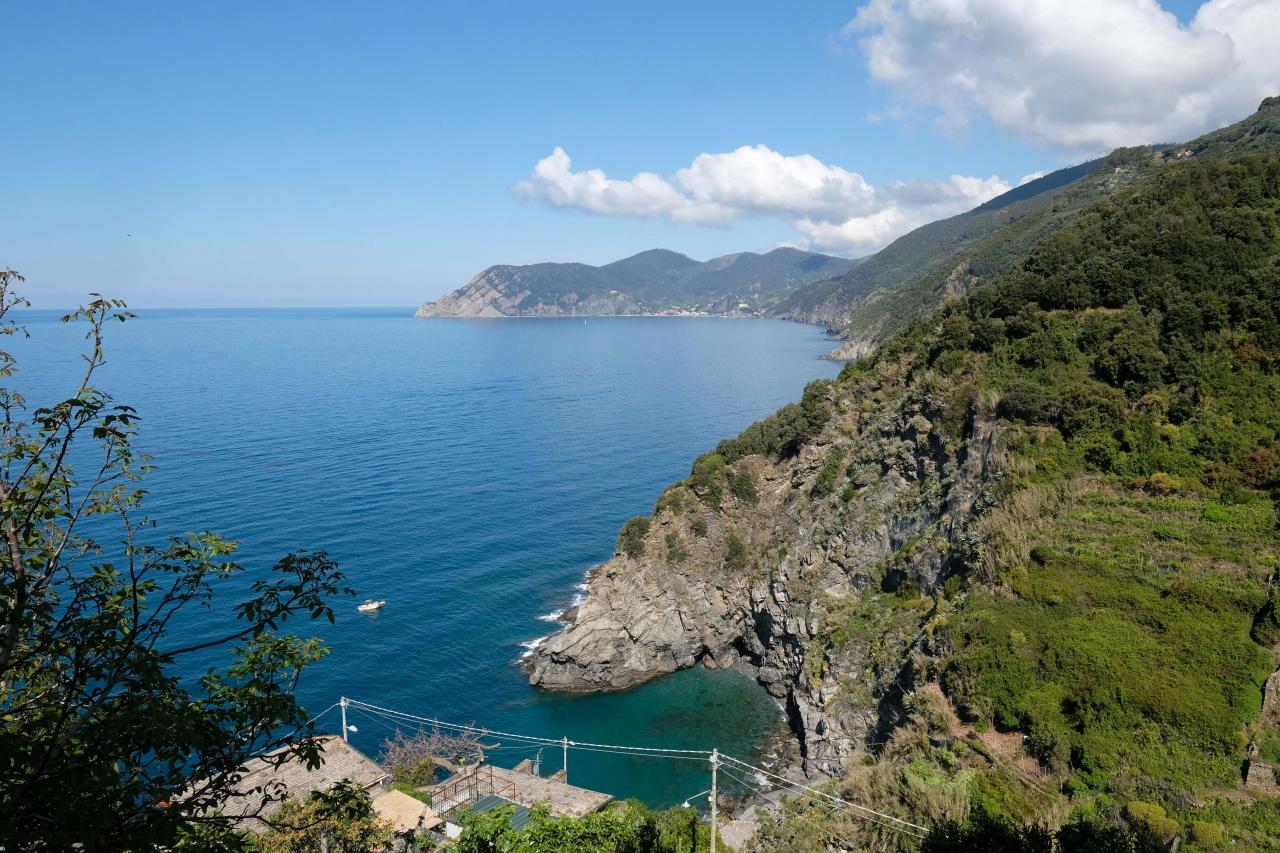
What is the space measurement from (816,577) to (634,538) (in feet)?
39.9

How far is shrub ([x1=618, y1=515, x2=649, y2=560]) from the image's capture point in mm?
45125

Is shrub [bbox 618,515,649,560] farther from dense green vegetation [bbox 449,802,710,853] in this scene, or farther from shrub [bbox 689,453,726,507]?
dense green vegetation [bbox 449,802,710,853]

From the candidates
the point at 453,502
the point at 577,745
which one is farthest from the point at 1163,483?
the point at 453,502

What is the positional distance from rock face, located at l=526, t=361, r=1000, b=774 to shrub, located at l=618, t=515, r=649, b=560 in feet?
1.43

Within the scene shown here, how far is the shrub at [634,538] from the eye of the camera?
45.1 metres

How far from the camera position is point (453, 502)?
214 feet

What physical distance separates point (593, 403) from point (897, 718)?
91563mm

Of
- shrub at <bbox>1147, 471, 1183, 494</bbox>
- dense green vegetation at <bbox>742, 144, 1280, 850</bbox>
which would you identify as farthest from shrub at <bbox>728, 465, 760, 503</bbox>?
shrub at <bbox>1147, 471, 1183, 494</bbox>

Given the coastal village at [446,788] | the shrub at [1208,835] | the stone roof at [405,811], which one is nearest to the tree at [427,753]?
the coastal village at [446,788]

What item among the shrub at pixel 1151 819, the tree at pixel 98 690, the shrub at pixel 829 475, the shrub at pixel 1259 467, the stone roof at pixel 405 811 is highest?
the tree at pixel 98 690

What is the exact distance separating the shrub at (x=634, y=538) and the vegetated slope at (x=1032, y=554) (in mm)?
165

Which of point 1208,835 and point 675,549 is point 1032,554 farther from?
point 675,549

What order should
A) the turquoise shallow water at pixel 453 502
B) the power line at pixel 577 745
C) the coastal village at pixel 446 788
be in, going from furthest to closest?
1. the turquoise shallow water at pixel 453 502
2. the power line at pixel 577 745
3. the coastal village at pixel 446 788

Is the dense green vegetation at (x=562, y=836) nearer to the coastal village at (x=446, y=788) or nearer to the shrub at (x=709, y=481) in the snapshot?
the coastal village at (x=446, y=788)
